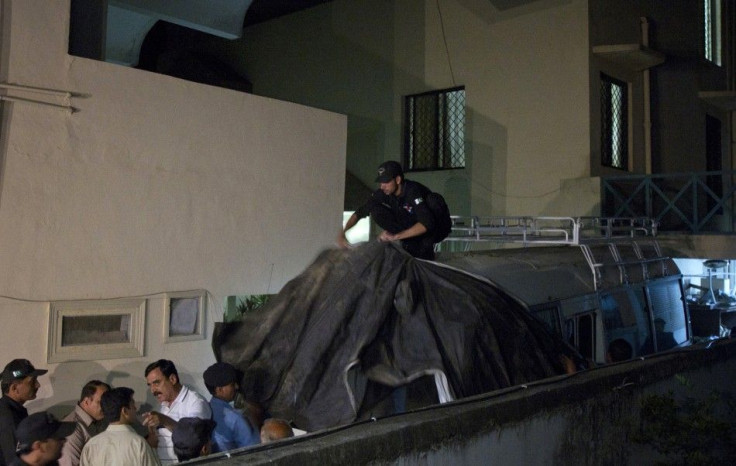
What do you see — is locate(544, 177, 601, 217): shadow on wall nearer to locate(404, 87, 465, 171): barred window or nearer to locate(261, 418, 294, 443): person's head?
locate(404, 87, 465, 171): barred window

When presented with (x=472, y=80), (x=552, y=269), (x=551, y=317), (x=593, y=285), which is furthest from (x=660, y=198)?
(x=551, y=317)

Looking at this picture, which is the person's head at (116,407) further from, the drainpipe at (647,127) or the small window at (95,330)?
the drainpipe at (647,127)

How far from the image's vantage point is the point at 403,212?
18.8 feet

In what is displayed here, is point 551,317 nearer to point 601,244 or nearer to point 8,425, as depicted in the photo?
point 601,244

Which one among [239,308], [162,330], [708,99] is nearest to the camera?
[162,330]

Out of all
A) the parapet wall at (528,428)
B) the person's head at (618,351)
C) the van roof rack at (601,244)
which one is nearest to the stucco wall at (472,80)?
the van roof rack at (601,244)

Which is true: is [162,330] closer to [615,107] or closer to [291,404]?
[291,404]

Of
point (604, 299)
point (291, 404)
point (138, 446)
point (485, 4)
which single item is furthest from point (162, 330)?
→ point (485, 4)

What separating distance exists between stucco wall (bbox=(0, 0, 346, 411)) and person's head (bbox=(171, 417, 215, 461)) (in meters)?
1.97

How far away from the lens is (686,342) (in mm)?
8609

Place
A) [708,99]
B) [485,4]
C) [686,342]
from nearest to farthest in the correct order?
[686,342], [485,4], [708,99]

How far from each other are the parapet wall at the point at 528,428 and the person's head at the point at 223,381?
109cm

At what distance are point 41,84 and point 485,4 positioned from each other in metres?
9.60

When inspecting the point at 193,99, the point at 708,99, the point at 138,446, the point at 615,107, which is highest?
the point at 708,99
